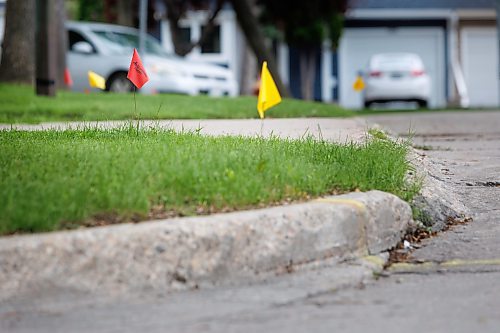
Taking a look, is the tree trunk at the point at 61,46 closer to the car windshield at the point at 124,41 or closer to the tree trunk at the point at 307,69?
the car windshield at the point at 124,41

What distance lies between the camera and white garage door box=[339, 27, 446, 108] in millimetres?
36375

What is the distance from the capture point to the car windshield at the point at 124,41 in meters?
→ 21.6

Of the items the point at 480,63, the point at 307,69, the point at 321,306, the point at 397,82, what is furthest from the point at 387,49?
the point at 321,306

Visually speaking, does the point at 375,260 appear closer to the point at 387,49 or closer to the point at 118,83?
the point at 118,83

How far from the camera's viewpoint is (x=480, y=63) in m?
37.8

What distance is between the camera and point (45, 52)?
53.7ft

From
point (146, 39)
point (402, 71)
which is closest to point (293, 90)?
point (402, 71)

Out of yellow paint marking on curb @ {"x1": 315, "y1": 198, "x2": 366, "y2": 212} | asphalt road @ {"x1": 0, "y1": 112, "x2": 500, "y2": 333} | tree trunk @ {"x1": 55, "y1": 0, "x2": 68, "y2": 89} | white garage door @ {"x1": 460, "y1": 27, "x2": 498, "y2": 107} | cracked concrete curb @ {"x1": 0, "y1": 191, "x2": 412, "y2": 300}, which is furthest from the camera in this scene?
white garage door @ {"x1": 460, "y1": 27, "x2": 498, "y2": 107}

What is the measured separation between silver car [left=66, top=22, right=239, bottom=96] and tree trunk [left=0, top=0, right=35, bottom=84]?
1833 millimetres

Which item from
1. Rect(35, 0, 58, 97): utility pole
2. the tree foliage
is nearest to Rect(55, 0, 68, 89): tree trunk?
Rect(35, 0, 58, 97): utility pole

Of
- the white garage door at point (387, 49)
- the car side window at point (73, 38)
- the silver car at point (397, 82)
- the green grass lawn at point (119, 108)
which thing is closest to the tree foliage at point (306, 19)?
the silver car at point (397, 82)

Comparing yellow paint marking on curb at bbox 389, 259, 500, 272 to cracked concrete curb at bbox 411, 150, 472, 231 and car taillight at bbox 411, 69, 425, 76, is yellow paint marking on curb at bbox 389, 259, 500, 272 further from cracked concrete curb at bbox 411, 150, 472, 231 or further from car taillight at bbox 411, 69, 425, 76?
car taillight at bbox 411, 69, 425, 76

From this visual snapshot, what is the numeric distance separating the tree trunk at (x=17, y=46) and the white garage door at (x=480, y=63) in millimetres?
21032

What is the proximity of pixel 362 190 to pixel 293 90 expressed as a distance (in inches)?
1209
